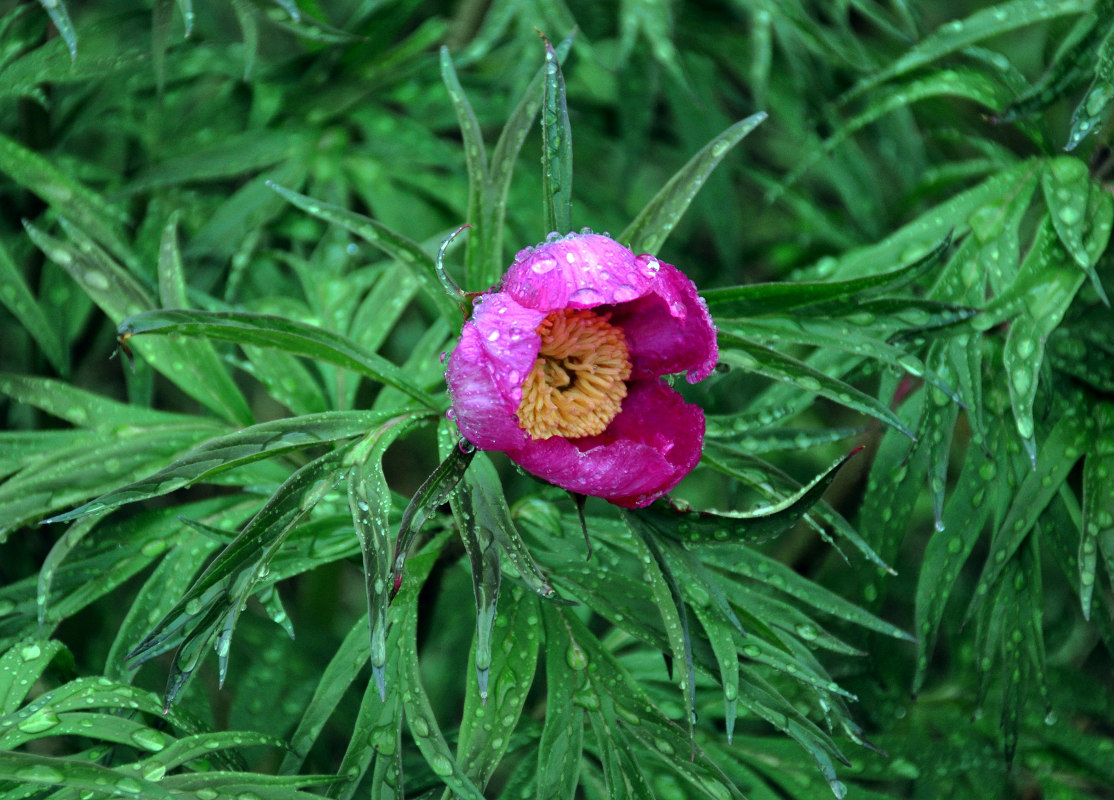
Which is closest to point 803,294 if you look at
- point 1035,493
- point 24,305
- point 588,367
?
point 588,367

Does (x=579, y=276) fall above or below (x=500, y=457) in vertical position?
above

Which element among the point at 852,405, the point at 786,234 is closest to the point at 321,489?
the point at 852,405

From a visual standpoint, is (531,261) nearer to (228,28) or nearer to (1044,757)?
(1044,757)

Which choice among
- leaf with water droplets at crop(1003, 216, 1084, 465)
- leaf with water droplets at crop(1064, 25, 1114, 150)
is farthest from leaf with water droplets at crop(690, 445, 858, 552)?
leaf with water droplets at crop(1064, 25, 1114, 150)

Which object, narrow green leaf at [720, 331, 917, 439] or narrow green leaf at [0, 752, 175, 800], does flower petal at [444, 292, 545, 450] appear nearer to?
narrow green leaf at [720, 331, 917, 439]

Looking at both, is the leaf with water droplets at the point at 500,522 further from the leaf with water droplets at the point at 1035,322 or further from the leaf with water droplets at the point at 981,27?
the leaf with water droplets at the point at 981,27

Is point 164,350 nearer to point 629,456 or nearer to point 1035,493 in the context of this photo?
point 629,456

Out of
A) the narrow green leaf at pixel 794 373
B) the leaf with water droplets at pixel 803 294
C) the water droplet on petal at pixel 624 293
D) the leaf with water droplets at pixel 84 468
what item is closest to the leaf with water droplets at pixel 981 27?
the leaf with water droplets at pixel 803 294
